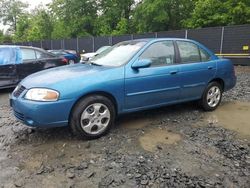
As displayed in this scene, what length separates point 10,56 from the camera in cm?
833

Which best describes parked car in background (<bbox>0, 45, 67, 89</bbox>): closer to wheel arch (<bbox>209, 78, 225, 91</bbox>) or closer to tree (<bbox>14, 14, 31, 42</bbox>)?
wheel arch (<bbox>209, 78, 225, 91</bbox>)

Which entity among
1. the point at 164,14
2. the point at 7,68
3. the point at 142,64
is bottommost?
the point at 7,68

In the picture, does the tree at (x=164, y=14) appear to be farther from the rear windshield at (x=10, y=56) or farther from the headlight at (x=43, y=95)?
the headlight at (x=43, y=95)

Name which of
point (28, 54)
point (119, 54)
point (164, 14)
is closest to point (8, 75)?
point (28, 54)

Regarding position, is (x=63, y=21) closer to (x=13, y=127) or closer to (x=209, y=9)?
(x=209, y=9)

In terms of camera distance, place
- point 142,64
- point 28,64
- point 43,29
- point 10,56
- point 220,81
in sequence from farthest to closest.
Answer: point 43,29 < point 28,64 < point 10,56 < point 220,81 < point 142,64

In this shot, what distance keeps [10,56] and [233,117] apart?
19.7 feet

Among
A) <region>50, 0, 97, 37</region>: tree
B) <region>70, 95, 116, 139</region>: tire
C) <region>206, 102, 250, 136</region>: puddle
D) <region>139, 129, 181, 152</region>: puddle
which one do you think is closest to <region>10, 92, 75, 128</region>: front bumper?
<region>70, 95, 116, 139</region>: tire

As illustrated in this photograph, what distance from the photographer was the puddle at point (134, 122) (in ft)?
16.6

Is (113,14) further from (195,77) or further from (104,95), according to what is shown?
(104,95)

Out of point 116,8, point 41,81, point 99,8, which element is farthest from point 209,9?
point 41,81

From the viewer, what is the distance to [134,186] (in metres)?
3.18

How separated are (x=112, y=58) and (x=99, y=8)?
1396 inches

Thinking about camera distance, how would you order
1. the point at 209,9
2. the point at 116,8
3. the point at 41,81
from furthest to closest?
the point at 116,8 < the point at 209,9 < the point at 41,81
